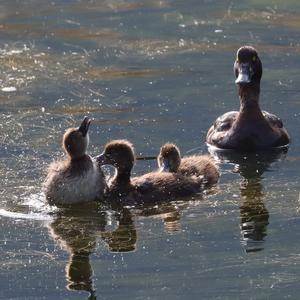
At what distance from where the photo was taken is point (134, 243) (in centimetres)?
1047

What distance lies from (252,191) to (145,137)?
6.79ft

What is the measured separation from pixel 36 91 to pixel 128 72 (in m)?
1.33

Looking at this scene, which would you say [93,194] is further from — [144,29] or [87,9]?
[87,9]

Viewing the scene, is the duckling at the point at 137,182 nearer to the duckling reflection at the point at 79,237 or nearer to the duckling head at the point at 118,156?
the duckling head at the point at 118,156

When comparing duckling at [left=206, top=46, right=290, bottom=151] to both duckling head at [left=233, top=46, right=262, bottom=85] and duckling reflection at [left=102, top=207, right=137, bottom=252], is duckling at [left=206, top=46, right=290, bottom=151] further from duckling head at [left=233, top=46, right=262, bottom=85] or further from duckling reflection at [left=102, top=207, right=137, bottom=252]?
duckling reflection at [left=102, top=207, right=137, bottom=252]

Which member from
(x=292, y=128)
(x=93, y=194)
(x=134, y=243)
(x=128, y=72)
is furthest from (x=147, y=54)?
(x=134, y=243)

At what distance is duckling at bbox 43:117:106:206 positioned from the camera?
459 inches

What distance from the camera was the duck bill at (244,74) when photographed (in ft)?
46.3

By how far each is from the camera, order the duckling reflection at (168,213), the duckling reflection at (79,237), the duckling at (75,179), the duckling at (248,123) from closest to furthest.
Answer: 1. the duckling reflection at (79,237)
2. the duckling reflection at (168,213)
3. the duckling at (75,179)
4. the duckling at (248,123)

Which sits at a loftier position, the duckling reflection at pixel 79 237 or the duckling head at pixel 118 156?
the duckling head at pixel 118 156

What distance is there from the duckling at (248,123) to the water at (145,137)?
241 millimetres

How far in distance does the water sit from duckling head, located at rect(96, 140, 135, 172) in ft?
1.47

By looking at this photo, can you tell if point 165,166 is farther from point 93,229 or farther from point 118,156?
point 93,229

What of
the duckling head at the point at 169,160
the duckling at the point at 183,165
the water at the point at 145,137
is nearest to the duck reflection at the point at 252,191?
the water at the point at 145,137
